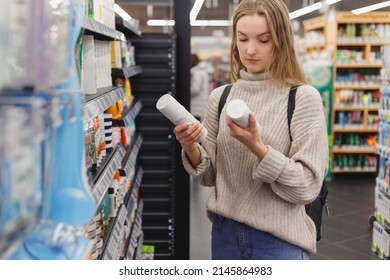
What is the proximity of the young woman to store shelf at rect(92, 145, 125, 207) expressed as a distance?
306 mm

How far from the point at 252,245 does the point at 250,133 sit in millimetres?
459

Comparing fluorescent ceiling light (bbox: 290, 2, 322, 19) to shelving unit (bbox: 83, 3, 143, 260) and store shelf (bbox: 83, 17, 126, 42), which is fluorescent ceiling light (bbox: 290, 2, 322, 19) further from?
store shelf (bbox: 83, 17, 126, 42)

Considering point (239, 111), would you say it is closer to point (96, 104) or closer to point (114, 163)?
point (96, 104)

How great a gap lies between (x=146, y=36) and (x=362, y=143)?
5.01 meters

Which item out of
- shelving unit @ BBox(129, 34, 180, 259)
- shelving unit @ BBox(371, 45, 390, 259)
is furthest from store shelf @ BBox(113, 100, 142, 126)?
shelving unit @ BBox(371, 45, 390, 259)

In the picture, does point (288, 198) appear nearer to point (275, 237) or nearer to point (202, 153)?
point (275, 237)

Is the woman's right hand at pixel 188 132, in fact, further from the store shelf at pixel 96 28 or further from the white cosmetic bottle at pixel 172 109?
the store shelf at pixel 96 28

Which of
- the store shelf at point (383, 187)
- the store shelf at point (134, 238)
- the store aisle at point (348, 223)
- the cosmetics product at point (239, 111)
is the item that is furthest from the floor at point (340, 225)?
the cosmetics product at point (239, 111)

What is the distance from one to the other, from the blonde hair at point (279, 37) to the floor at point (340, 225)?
276 centimetres

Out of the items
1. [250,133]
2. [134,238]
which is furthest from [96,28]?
[134,238]

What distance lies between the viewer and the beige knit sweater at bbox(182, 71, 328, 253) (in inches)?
60.1

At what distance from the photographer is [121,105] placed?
2.85 m

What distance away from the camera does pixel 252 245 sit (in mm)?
1686

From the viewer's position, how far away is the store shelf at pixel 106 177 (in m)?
1.58
